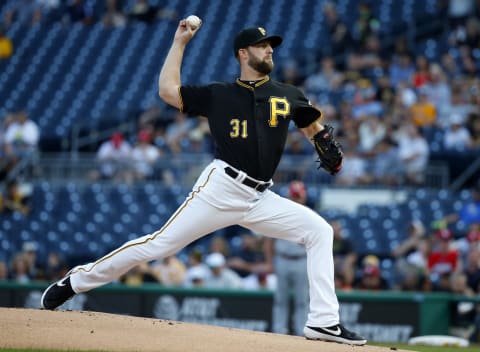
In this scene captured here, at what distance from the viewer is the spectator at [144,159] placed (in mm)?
15445

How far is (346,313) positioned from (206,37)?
9.58 m

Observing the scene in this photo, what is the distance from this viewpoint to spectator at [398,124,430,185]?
13.8 metres

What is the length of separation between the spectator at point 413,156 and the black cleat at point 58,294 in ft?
25.8

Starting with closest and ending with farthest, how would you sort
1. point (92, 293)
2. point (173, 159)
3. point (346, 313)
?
1. point (346, 313)
2. point (92, 293)
3. point (173, 159)

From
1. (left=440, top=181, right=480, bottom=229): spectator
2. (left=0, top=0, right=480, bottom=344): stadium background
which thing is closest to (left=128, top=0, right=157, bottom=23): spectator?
(left=0, top=0, right=480, bottom=344): stadium background

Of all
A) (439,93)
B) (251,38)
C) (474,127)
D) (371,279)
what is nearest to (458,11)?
(439,93)

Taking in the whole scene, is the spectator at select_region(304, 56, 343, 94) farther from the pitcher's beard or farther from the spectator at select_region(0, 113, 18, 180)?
the pitcher's beard

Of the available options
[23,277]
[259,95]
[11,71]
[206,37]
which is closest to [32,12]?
[11,71]

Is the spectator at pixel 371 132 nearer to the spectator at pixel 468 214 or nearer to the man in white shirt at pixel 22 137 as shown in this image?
the spectator at pixel 468 214

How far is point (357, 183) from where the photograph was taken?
46.4 ft

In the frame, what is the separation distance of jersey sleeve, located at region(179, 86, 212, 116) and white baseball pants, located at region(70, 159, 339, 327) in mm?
337

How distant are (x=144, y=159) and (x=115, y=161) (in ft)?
1.53

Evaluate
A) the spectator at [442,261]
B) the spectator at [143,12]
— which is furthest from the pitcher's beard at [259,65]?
the spectator at [143,12]

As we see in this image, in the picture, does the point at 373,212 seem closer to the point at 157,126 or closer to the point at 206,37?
the point at 157,126
